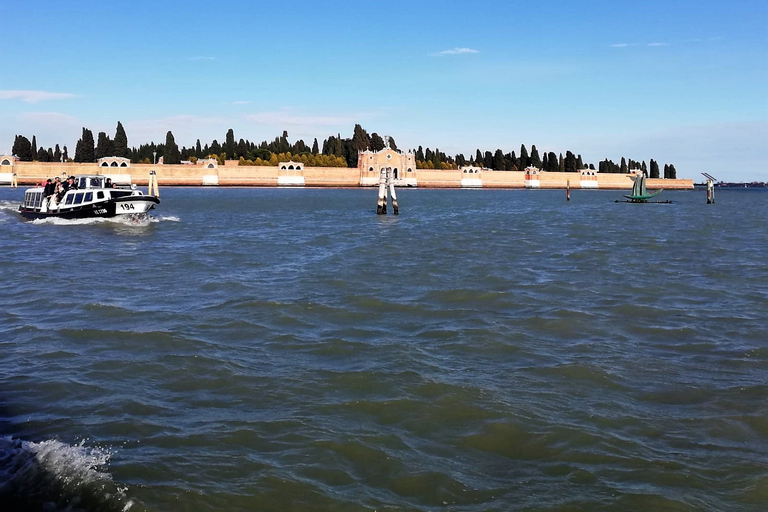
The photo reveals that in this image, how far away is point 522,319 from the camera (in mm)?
7117

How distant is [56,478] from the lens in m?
3.33

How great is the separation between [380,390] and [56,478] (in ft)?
6.89

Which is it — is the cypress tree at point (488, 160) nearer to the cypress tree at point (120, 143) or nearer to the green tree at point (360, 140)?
the green tree at point (360, 140)

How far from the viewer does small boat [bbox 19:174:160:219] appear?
767 inches

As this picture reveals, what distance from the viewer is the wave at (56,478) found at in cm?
314

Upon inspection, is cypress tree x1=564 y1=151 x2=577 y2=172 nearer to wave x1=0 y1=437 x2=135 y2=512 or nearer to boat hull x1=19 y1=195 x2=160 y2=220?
boat hull x1=19 y1=195 x2=160 y2=220

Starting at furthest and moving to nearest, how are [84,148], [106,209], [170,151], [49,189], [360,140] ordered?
[360,140]
[170,151]
[84,148]
[49,189]
[106,209]

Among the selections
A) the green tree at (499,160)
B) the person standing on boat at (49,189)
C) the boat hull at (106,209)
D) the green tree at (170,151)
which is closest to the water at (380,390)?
the boat hull at (106,209)

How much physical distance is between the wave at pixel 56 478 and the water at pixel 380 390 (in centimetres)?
1

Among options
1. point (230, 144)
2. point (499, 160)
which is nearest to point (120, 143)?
point (230, 144)

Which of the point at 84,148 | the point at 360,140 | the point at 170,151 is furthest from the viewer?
the point at 360,140

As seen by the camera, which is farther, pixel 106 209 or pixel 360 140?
pixel 360 140

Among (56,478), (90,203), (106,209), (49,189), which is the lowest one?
(56,478)

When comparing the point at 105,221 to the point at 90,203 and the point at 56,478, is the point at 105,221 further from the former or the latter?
the point at 56,478
